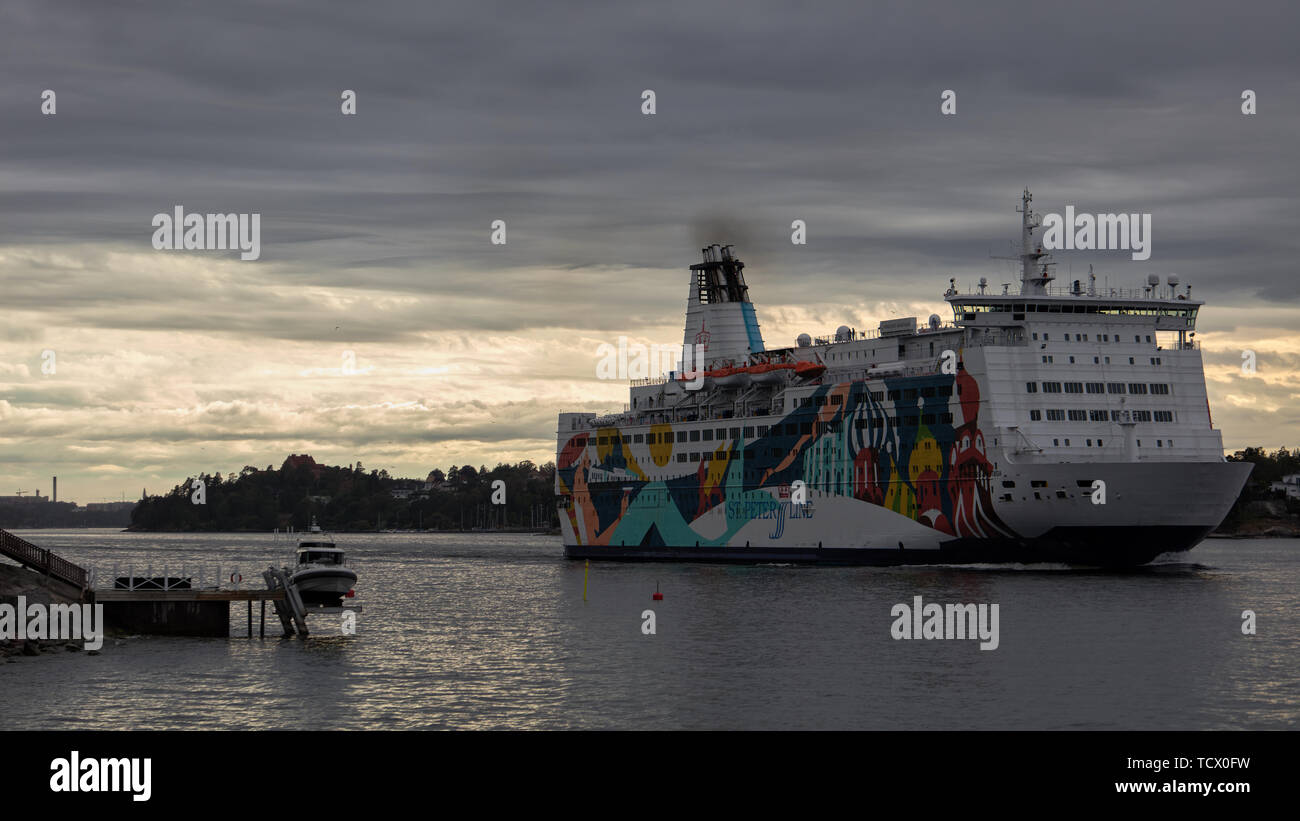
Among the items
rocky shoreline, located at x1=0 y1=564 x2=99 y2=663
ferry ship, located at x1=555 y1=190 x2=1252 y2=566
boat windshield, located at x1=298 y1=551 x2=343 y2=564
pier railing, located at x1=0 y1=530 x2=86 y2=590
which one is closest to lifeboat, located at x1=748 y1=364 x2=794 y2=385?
ferry ship, located at x1=555 y1=190 x2=1252 y2=566

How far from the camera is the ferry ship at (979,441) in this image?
75.8 m

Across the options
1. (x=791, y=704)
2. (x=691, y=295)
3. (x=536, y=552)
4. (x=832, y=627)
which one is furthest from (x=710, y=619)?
(x=536, y=552)

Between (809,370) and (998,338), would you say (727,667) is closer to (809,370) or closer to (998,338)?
(998,338)

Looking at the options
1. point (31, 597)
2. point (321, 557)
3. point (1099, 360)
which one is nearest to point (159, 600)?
point (31, 597)

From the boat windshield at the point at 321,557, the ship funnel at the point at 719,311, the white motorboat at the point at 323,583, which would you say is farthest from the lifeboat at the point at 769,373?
the white motorboat at the point at 323,583

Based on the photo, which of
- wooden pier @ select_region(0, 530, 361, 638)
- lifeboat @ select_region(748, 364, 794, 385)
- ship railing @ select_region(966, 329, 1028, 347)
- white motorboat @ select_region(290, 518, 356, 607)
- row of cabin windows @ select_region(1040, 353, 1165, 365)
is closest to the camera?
wooden pier @ select_region(0, 530, 361, 638)

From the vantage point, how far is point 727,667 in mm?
47156

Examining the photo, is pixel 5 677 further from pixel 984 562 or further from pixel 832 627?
pixel 984 562

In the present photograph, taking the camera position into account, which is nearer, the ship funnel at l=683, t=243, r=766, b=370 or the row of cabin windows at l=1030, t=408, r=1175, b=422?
the row of cabin windows at l=1030, t=408, r=1175, b=422

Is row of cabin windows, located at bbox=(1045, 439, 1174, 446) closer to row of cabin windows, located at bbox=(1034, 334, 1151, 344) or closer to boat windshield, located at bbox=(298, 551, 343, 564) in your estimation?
row of cabin windows, located at bbox=(1034, 334, 1151, 344)

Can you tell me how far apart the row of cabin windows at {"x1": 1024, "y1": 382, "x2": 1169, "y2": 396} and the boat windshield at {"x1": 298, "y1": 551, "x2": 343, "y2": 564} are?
3753cm

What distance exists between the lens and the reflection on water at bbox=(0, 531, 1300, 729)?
3841 cm

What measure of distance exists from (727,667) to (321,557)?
2308cm
